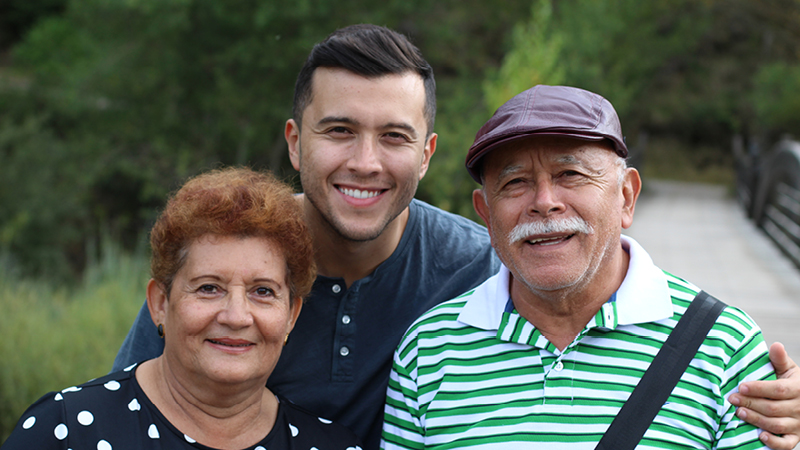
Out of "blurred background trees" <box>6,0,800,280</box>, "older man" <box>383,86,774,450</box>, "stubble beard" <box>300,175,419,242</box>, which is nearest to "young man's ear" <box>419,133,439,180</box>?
"stubble beard" <box>300,175,419,242</box>

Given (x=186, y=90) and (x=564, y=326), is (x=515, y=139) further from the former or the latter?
(x=186, y=90)

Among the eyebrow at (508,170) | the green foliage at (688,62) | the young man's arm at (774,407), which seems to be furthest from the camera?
the green foliage at (688,62)

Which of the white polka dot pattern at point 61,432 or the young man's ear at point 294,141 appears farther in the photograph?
the young man's ear at point 294,141

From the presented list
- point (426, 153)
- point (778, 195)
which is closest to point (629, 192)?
point (426, 153)

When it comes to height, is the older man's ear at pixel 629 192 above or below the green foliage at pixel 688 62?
below

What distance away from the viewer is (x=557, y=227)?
2.06m

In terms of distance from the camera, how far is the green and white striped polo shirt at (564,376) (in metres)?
1.95

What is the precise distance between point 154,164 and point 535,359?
53.8ft

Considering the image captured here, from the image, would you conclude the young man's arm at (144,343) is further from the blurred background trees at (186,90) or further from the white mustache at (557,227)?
the blurred background trees at (186,90)

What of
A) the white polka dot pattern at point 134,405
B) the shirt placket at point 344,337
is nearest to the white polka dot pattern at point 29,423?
the white polka dot pattern at point 134,405

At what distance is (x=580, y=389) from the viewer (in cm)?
204

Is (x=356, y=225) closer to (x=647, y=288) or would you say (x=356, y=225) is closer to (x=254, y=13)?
(x=647, y=288)

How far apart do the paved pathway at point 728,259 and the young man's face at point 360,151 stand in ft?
16.8

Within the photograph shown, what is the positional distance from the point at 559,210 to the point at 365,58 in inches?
38.5
